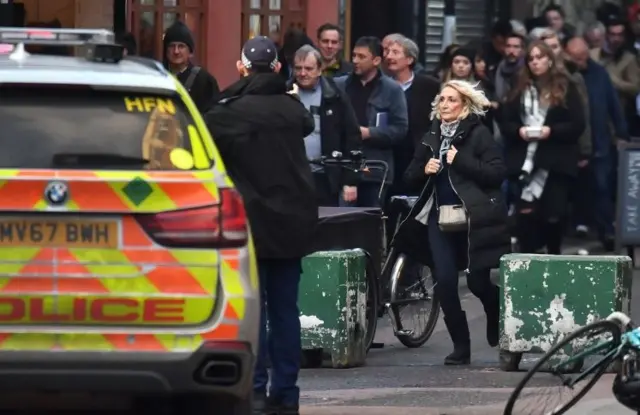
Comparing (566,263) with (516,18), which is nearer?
(566,263)

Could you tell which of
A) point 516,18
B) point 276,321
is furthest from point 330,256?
point 516,18

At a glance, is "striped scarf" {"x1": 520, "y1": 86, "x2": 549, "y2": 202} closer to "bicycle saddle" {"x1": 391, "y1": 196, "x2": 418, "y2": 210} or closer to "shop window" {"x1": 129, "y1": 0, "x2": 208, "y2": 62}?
"bicycle saddle" {"x1": 391, "y1": 196, "x2": 418, "y2": 210}

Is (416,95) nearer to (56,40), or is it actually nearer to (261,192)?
(261,192)

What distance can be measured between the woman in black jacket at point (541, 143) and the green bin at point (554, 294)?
14.6ft

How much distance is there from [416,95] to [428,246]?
346 centimetres

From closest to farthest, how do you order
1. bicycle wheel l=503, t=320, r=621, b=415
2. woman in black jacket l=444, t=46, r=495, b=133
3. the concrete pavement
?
bicycle wheel l=503, t=320, r=621, b=415, the concrete pavement, woman in black jacket l=444, t=46, r=495, b=133

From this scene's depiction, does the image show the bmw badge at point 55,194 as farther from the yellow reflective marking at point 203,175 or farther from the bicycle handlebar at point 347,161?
the bicycle handlebar at point 347,161

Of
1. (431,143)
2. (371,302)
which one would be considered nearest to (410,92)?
(371,302)

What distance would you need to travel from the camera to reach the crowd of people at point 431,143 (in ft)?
27.1

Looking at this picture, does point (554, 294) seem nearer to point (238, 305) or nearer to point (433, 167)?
point (433, 167)

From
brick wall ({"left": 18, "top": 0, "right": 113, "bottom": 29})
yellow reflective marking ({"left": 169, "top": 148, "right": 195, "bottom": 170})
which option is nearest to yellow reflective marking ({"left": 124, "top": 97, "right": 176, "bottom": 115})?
yellow reflective marking ({"left": 169, "top": 148, "right": 195, "bottom": 170})

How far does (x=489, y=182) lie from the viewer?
33.9ft

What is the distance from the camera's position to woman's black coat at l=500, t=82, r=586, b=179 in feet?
47.9

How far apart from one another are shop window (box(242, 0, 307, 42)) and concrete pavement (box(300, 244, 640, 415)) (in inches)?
245
